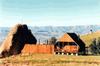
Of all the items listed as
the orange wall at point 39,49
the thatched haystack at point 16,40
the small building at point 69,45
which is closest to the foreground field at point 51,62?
the orange wall at point 39,49

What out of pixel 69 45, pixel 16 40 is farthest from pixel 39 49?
pixel 16 40

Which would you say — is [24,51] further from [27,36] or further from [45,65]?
[45,65]

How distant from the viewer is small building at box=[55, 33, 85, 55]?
99.8m

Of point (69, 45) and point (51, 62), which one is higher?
point (69, 45)

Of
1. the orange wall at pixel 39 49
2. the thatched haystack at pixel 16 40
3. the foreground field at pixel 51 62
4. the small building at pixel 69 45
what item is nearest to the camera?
the foreground field at pixel 51 62

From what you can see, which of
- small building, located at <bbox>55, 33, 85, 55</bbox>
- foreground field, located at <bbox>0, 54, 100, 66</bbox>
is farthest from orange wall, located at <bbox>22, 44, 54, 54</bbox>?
foreground field, located at <bbox>0, 54, 100, 66</bbox>

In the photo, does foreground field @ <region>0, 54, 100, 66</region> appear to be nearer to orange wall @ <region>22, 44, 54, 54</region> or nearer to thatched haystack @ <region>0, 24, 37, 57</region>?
orange wall @ <region>22, 44, 54, 54</region>

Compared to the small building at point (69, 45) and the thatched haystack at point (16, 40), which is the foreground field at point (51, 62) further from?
the thatched haystack at point (16, 40)

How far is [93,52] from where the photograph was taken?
110625 mm

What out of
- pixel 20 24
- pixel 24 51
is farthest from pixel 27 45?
pixel 20 24

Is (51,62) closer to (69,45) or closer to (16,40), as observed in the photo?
(69,45)

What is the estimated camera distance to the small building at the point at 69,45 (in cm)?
9975

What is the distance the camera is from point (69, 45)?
10300 centimetres

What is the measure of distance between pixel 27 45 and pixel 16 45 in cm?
441
